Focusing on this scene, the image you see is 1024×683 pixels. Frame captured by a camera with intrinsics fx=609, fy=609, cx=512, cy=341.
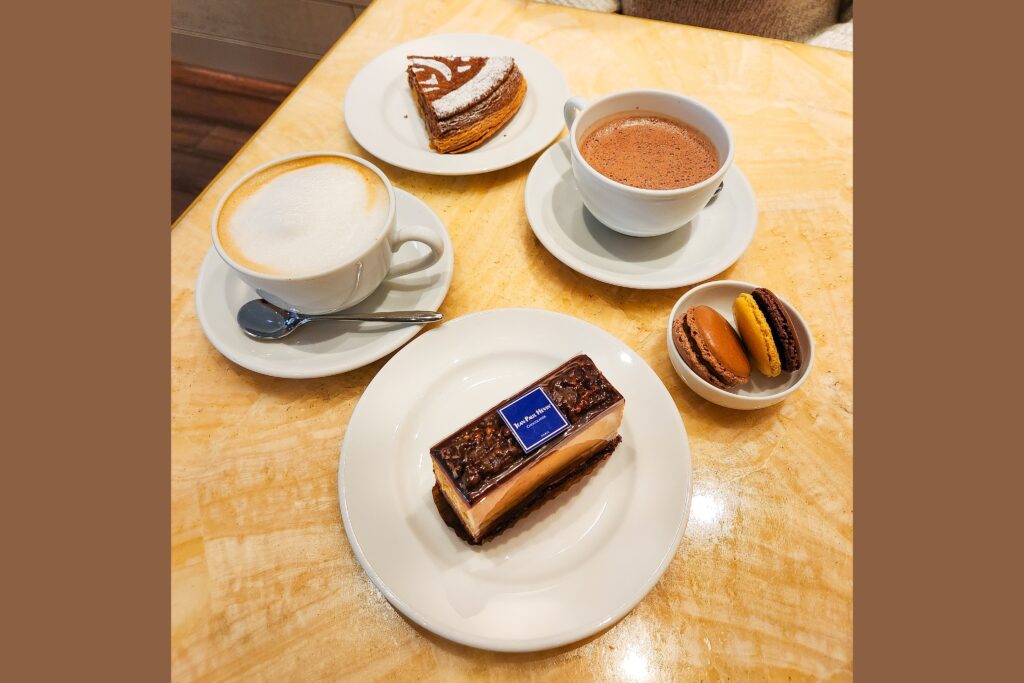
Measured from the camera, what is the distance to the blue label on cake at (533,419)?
93 centimetres

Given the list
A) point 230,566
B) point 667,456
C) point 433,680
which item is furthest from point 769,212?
point 230,566

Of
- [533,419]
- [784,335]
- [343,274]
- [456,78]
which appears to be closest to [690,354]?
[784,335]

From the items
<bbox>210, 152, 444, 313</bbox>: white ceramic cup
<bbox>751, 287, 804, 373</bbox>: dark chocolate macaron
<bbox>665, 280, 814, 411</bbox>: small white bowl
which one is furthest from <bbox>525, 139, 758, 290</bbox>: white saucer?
<bbox>210, 152, 444, 313</bbox>: white ceramic cup

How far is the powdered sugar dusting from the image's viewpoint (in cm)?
154

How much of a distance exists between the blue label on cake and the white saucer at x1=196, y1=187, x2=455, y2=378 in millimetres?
285

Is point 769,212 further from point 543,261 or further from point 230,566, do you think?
point 230,566

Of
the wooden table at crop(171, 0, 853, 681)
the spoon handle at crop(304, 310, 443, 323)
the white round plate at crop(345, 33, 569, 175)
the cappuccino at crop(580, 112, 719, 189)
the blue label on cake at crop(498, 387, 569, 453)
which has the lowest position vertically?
the wooden table at crop(171, 0, 853, 681)

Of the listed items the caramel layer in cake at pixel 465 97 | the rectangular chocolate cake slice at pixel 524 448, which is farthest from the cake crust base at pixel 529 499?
the caramel layer in cake at pixel 465 97

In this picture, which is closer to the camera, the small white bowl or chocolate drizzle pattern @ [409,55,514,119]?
the small white bowl

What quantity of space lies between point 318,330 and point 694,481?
749 mm

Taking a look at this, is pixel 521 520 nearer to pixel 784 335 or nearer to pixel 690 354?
pixel 690 354

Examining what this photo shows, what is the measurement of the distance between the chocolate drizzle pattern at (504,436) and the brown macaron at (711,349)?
0.63ft

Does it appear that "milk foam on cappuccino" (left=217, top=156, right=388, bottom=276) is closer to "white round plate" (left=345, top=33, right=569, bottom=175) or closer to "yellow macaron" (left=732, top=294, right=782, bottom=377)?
"white round plate" (left=345, top=33, right=569, bottom=175)

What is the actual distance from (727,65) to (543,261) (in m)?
0.94
